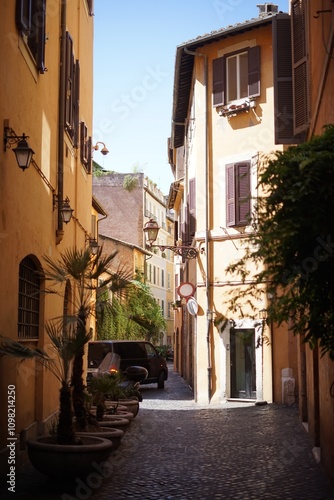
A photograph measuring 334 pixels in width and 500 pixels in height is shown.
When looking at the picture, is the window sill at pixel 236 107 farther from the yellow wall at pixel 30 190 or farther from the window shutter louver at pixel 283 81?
the window shutter louver at pixel 283 81

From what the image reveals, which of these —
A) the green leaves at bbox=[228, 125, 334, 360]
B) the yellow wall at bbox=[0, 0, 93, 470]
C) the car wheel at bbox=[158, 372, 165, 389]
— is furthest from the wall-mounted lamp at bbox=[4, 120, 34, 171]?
the car wheel at bbox=[158, 372, 165, 389]

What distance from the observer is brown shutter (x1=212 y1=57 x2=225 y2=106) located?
2103 centimetres

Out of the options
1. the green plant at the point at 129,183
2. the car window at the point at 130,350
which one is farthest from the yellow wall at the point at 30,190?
the green plant at the point at 129,183

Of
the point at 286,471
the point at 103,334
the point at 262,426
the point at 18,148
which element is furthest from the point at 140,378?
the point at 103,334

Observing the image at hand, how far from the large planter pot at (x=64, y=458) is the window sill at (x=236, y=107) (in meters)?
14.0

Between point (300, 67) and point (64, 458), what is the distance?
7536 mm

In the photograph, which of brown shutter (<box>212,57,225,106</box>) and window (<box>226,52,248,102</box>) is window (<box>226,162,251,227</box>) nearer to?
brown shutter (<box>212,57,225,106</box>)

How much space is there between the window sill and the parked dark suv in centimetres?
802

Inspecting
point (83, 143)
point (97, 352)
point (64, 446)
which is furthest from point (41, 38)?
point (97, 352)

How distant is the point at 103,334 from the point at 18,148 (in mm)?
26077

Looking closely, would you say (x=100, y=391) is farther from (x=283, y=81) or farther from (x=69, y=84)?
(x=69, y=84)

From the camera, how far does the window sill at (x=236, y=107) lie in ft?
67.3

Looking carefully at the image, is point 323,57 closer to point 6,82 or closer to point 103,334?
point 6,82

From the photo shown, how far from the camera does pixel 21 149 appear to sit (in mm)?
8828
